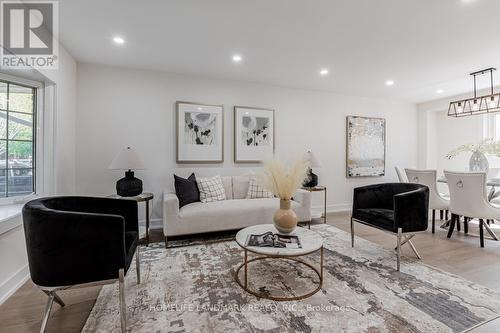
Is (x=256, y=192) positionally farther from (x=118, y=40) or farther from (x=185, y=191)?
(x=118, y=40)

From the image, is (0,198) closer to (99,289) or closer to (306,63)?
(99,289)

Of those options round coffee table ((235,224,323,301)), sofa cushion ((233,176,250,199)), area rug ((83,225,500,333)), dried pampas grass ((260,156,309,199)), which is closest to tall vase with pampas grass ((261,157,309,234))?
dried pampas grass ((260,156,309,199))

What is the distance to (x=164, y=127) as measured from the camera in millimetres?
3746

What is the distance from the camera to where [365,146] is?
202 inches

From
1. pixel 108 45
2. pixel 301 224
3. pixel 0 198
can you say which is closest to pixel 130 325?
pixel 0 198

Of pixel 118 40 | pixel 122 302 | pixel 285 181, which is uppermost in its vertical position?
pixel 118 40

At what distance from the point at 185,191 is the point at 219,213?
61 cm

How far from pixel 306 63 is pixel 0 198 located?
12.6ft

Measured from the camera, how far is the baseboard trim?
1870 mm

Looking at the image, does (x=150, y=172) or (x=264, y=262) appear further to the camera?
(x=150, y=172)

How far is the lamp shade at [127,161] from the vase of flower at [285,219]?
1959 millimetres

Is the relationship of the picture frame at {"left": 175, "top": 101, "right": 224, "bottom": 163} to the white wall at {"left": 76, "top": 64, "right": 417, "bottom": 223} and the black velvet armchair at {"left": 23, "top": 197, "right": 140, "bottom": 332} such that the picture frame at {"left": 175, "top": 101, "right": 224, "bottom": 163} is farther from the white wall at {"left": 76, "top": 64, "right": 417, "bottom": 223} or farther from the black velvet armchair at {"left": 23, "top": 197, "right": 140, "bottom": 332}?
the black velvet armchair at {"left": 23, "top": 197, "right": 140, "bottom": 332}

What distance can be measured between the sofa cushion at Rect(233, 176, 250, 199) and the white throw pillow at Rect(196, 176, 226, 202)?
25 centimetres

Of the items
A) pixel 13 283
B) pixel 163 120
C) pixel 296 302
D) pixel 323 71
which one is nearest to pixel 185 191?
pixel 163 120
